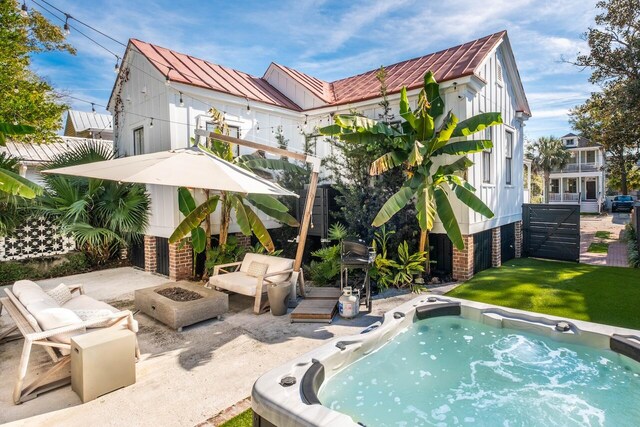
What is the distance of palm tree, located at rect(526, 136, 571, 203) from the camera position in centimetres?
3691

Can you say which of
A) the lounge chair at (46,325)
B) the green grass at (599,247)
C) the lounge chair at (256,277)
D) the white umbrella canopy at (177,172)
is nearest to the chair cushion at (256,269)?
the lounge chair at (256,277)

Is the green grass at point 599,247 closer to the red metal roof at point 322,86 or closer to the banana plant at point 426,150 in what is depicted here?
the red metal roof at point 322,86

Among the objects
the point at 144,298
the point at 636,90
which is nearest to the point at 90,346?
the point at 144,298

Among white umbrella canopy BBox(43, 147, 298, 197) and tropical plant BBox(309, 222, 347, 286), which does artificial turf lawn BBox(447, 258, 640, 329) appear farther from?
white umbrella canopy BBox(43, 147, 298, 197)

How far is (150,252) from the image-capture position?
10469 mm


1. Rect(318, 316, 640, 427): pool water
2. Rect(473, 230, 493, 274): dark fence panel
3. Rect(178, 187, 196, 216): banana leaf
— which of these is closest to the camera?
Rect(318, 316, 640, 427): pool water

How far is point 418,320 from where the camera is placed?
586 cm

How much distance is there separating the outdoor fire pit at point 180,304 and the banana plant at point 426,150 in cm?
363

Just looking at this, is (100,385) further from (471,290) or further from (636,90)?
(636,90)

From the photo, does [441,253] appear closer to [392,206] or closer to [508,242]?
[392,206]

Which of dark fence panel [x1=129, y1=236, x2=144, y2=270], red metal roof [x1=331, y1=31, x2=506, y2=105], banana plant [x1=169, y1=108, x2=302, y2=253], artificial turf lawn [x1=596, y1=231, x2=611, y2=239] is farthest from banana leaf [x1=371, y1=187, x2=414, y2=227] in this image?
artificial turf lawn [x1=596, y1=231, x2=611, y2=239]

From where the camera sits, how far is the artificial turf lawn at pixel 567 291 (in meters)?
6.33

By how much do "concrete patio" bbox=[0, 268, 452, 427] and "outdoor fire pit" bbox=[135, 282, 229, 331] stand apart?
169mm

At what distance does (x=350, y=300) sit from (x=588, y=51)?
1527 centimetres
